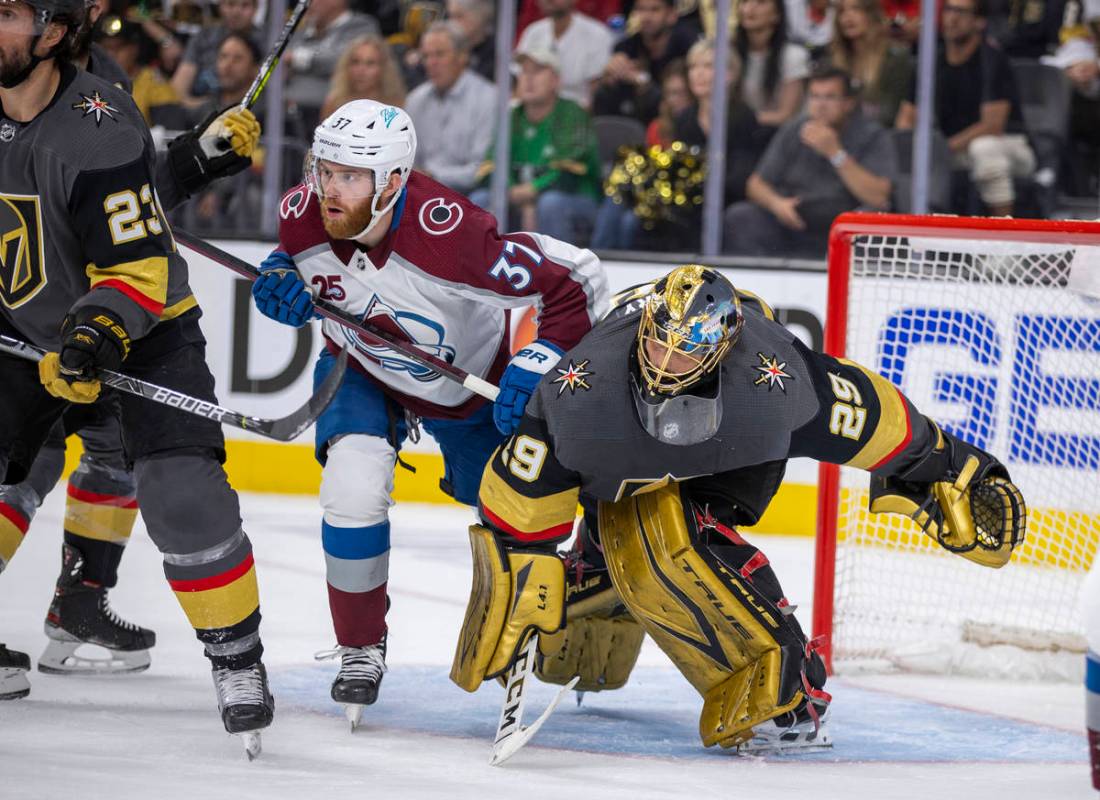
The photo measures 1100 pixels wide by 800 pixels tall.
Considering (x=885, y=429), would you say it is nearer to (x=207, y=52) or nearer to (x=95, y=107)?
(x=95, y=107)

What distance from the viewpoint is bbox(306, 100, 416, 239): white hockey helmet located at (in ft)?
10.4

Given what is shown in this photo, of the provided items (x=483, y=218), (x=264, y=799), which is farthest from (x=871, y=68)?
(x=264, y=799)

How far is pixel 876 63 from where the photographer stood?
5707 millimetres

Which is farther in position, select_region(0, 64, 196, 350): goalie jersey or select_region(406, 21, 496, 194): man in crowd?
select_region(406, 21, 496, 194): man in crowd

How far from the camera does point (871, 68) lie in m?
5.71

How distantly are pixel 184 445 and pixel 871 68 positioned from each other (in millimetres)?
3475

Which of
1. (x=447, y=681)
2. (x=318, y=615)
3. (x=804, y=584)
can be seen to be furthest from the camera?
(x=804, y=584)

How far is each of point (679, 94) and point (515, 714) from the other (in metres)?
3.43

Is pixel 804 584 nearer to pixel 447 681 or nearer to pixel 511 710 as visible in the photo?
pixel 447 681

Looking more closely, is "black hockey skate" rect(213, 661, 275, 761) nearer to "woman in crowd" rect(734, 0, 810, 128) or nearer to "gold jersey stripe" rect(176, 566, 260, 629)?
"gold jersey stripe" rect(176, 566, 260, 629)

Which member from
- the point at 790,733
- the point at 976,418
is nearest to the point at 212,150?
the point at 790,733

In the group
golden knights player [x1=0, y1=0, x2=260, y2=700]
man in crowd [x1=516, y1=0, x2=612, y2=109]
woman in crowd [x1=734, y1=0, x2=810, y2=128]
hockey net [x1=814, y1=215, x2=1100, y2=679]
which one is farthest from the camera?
man in crowd [x1=516, y1=0, x2=612, y2=109]

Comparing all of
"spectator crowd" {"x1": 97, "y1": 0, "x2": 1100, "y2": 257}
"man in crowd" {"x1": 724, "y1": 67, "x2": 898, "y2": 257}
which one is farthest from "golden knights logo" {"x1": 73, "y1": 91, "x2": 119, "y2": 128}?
"man in crowd" {"x1": 724, "y1": 67, "x2": 898, "y2": 257}

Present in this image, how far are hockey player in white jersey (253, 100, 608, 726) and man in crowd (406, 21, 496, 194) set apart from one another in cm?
282
